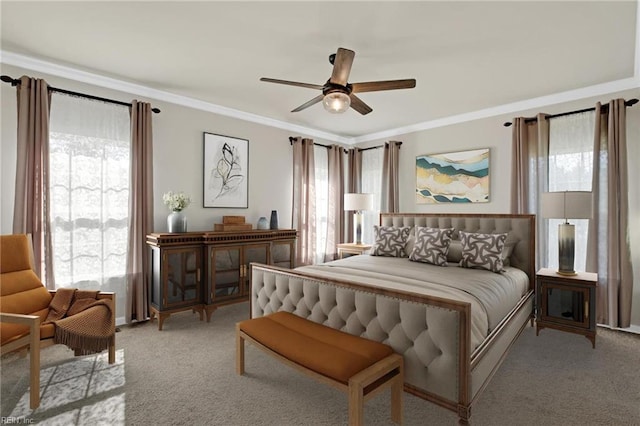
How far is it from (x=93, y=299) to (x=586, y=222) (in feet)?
17.7

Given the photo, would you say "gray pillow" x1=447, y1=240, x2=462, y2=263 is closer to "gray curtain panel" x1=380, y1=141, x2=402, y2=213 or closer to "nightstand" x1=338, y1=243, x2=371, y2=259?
"nightstand" x1=338, y1=243, x2=371, y2=259

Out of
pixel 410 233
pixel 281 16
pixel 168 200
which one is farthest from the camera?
pixel 410 233

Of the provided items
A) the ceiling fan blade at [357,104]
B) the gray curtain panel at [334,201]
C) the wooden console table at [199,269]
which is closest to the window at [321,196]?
the gray curtain panel at [334,201]

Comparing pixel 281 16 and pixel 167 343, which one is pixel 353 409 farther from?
pixel 281 16

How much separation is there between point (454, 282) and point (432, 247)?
1012 mm

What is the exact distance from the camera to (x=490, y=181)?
190 inches

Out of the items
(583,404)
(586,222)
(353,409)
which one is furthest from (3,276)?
(586,222)

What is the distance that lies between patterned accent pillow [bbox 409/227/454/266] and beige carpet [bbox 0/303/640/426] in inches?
44.9

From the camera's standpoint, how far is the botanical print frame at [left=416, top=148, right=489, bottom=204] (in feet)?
16.0

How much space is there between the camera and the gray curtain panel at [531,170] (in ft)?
13.8

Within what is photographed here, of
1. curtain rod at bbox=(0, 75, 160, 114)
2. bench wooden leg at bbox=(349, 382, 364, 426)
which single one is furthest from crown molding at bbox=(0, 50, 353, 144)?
bench wooden leg at bbox=(349, 382, 364, 426)

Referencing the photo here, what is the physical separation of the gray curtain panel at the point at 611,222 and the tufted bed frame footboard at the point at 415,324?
133cm

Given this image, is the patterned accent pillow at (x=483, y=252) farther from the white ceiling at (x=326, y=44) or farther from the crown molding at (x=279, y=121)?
the crown molding at (x=279, y=121)

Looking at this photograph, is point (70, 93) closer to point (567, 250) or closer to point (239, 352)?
point (239, 352)
